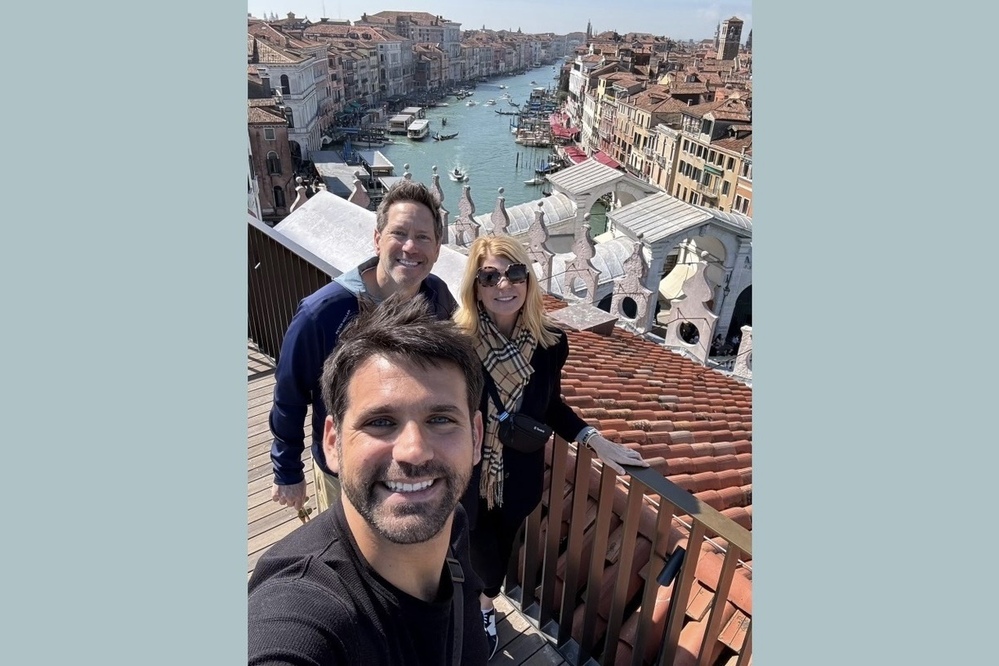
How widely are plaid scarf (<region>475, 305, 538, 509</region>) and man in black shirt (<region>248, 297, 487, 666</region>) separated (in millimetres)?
534

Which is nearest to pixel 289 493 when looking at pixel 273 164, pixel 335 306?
pixel 335 306

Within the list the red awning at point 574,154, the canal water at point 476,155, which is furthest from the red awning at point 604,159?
the canal water at point 476,155

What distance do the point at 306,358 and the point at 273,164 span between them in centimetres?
3494

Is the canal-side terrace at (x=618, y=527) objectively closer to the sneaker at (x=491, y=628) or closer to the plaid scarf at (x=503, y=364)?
the sneaker at (x=491, y=628)

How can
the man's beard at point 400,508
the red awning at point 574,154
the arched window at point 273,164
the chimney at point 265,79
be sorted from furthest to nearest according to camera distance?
1. the red awning at point 574,154
2. the chimney at point 265,79
3. the arched window at point 273,164
4. the man's beard at point 400,508

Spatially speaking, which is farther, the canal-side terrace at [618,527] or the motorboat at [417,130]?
the motorboat at [417,130]

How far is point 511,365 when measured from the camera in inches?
75.6

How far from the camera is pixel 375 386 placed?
1271 millimetres

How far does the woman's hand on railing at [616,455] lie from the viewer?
1868 mm

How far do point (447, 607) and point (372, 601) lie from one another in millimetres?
185

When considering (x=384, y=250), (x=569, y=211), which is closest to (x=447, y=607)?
(x=384, y=250)

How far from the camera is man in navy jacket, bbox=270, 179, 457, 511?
6.25 feet

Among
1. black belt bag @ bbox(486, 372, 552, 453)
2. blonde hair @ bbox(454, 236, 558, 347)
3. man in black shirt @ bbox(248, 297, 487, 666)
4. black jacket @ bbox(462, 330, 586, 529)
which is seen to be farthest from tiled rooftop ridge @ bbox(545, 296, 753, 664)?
man in black shirt @ bbox(248, 297, 487, 666)

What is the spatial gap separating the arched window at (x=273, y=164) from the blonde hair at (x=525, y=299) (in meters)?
34.7
